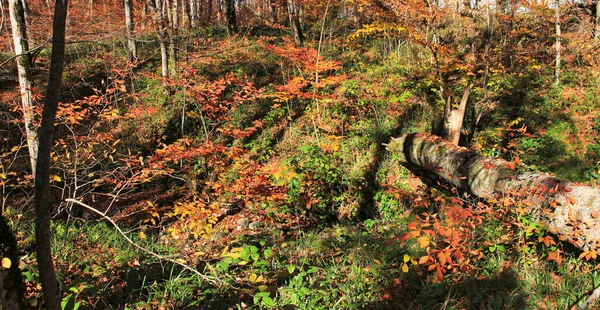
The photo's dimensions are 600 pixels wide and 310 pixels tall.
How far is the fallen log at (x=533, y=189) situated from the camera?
3.34 m

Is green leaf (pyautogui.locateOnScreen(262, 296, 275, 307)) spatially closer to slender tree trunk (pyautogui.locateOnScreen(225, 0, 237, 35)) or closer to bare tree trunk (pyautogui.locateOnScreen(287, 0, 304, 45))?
bare tree trunk (pyautogui.locateOnScreen(287, 0, 304, 45))

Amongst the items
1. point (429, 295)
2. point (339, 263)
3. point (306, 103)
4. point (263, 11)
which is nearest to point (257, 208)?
point (339, 263)

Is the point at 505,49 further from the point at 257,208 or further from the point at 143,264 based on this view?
the point at 143,264

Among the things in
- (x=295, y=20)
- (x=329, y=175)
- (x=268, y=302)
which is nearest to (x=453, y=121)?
(x=329, y=175)

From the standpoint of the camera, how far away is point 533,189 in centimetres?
384

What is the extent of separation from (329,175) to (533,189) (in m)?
3.68

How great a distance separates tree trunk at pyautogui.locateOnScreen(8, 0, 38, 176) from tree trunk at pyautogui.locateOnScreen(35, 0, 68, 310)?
450cm

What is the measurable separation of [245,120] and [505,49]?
27.0 feet

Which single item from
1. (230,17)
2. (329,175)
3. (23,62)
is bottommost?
(329,175)

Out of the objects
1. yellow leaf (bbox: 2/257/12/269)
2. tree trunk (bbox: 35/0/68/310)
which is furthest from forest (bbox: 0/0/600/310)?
yellow leaf (bbox: 2/257/12/269)

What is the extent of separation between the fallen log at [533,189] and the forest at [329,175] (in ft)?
0.08

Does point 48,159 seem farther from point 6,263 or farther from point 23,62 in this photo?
point 23,62

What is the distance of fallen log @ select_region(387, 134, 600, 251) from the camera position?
3343 millimetres

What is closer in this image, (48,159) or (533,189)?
(48,159)
